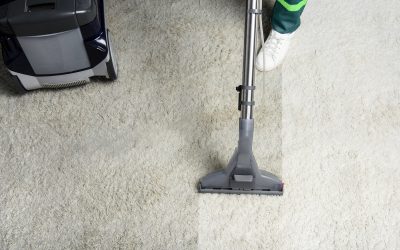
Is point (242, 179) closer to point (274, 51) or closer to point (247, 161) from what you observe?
point (247, 161)

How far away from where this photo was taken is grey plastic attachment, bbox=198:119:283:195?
4.33ft

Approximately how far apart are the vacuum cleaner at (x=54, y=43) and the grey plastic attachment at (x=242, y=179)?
1.57 ft

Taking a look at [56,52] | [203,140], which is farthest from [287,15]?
[56,52]

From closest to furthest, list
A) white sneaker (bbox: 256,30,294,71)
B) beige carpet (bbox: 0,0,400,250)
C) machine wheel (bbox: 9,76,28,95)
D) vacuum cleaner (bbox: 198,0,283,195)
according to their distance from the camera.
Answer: vacuum cleaner (bbox: 198,0,283,195), beige carpet (bbox: 0,0,400,250), machine wheel (bbox: 9,76,28,95), white sneaker (bbox: 256,30,294,71)

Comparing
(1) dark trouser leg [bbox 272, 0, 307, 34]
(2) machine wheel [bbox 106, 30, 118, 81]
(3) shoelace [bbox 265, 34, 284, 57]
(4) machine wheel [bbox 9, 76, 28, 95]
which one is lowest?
(4) machine wheel [bbox 9, 76, 28, 95]

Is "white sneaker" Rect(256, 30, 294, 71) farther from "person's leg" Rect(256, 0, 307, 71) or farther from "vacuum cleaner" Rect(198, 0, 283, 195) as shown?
"vacuum cleaner" Rect(198, 0, 283, 195)

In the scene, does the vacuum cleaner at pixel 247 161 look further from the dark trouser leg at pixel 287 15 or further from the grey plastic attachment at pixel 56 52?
the grey plastic attachment at pixel 56 52

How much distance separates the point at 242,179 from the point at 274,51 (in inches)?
19.5

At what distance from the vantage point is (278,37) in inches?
65.1

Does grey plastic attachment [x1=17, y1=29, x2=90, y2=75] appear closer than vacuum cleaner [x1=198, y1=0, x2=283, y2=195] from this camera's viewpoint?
No

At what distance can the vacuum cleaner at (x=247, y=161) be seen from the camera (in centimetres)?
127

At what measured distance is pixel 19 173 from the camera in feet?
4.82

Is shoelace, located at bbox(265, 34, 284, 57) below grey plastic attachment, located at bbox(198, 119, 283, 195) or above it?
above

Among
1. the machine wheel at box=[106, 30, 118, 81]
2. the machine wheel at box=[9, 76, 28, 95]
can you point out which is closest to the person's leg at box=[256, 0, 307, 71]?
the machine wheel at box=[106, 30, 118, 81]
